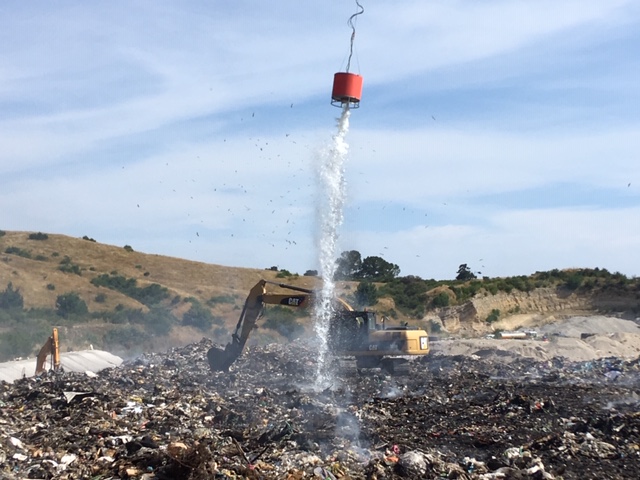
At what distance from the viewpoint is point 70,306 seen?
44500 mm

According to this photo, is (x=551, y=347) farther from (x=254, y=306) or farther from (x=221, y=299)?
(x=221, y=299)

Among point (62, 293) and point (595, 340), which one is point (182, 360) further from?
point (62, 293)

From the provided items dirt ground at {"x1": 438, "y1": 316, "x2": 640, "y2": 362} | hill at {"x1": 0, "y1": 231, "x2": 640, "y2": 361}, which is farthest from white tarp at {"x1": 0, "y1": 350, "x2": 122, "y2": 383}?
dirt ground at {"x1": 438, "y1": 316, "x2": 640, "y2": 362}

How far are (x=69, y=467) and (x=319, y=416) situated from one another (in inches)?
202

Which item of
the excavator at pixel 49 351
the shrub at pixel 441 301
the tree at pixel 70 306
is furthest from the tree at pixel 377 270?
the excavator at pixel 49 351

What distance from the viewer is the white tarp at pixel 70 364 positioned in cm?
2002

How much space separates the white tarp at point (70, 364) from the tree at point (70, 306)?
18759 millimetres

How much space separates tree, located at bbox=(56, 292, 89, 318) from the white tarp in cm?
1876

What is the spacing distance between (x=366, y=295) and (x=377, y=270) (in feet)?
42.7

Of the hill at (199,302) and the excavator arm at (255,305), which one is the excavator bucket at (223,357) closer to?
the excavator arm at (255,305)

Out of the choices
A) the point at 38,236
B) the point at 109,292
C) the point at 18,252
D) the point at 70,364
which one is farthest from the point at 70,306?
the point at 70,364

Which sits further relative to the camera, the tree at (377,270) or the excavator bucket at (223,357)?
the tree at (377,270)

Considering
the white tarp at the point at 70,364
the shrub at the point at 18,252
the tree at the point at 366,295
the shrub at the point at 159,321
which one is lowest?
the white tarp at the point at 70,364

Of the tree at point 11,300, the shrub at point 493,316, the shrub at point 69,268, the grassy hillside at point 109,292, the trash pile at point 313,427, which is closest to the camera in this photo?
the trash pile at point 313,427
